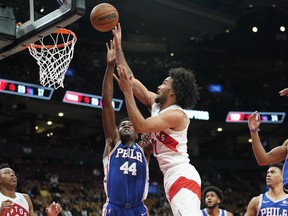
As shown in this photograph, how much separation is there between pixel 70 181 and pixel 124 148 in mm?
15530

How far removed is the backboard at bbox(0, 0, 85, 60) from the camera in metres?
5.20

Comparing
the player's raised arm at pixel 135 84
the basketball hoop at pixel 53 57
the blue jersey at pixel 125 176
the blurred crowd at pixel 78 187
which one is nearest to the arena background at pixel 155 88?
the blurred crowd at pixel 78 187

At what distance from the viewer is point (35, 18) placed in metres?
5.65

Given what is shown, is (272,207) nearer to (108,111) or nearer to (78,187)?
(108,111)

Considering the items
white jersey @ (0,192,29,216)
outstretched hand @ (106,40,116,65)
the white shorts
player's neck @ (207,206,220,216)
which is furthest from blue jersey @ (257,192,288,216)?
white jersey @ (0,192,29,216)

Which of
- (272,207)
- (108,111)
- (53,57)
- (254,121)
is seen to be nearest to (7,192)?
(53,57)

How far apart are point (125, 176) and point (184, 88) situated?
1.07 m

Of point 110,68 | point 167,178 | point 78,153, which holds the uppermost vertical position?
point 78,153

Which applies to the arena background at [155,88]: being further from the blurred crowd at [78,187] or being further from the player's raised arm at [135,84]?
the player's raised arm at [135,84]

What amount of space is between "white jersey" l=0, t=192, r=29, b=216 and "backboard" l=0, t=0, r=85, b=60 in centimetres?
232

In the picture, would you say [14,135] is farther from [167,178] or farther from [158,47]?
[167,178]

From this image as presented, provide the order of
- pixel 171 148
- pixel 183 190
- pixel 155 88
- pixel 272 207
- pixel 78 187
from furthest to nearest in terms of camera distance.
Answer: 1. pixel 155 88
2. pixel 78 187
3. pixel 272 207
4. pixel 171 148
5. pixel 183 190

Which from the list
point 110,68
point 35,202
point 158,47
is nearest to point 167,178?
point 110,68

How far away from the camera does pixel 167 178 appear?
4.61m
